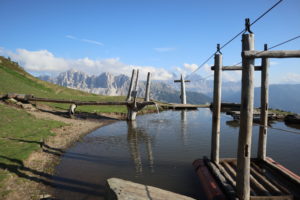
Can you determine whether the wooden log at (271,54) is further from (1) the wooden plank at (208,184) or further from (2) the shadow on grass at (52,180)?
(2) the shadow on grass at (52,180)

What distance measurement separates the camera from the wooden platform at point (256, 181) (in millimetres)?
9202

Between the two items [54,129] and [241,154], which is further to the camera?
[54,129]

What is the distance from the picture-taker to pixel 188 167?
1441cm

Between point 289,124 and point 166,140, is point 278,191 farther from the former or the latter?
point 289,124

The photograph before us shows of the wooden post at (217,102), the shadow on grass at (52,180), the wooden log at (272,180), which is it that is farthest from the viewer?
the wooden post at (217,102)

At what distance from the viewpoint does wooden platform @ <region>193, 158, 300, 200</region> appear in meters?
9.20

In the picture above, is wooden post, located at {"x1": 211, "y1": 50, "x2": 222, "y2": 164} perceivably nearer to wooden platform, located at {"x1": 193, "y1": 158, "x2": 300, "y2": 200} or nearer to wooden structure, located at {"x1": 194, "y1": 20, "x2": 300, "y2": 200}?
wooden structure, located at {"x1": 194, "y1": 20, "x2": 300, "y2": 200}

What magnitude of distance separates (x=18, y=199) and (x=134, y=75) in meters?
25.2

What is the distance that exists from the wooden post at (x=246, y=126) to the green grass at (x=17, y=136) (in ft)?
35.1

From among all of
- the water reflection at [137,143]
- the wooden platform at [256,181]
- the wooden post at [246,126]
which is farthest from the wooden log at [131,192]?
the water reflection at [137,143]

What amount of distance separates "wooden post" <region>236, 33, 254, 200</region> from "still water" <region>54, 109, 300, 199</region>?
8.89ft

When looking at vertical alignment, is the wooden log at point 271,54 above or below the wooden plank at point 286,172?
above

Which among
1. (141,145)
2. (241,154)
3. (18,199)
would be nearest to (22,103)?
(141,145)

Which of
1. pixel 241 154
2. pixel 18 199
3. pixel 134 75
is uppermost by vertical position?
pixel 134 75
